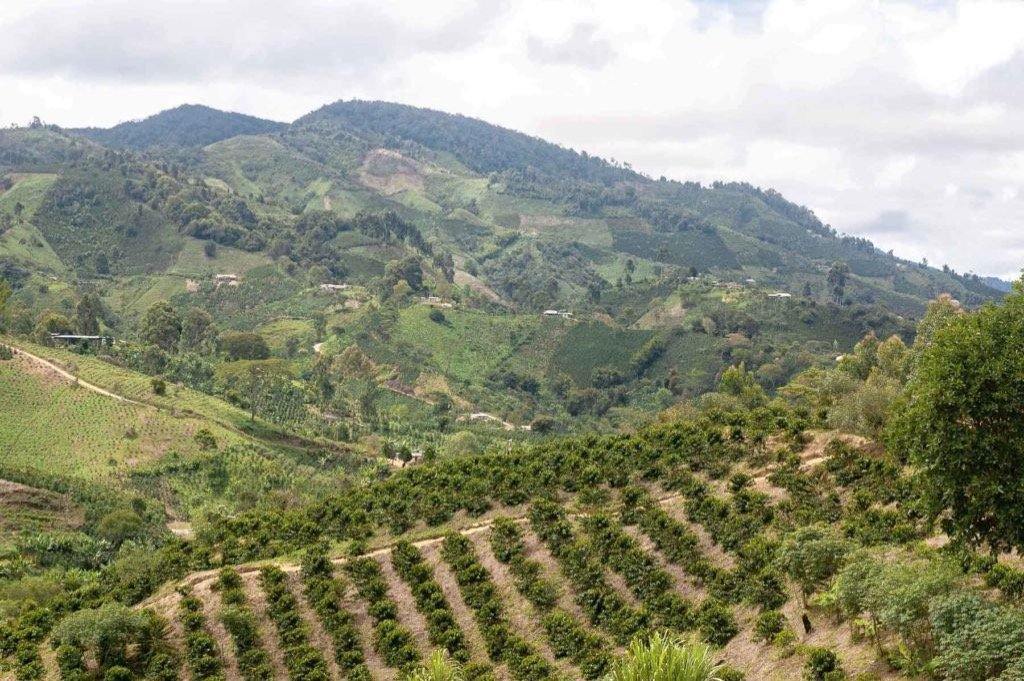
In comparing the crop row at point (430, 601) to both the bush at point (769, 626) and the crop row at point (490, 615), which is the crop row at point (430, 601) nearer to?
the crop row at point (490, 615)

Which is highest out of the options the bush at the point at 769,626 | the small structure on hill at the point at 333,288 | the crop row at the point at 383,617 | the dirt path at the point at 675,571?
the small structure on hill at the point at 333,288

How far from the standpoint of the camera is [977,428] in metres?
17.4

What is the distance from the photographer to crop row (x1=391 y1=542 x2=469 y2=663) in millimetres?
25109

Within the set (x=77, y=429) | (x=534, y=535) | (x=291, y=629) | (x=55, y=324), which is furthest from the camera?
(x=55, y=324)

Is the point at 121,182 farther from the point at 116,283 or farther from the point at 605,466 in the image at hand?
the point at 605,466

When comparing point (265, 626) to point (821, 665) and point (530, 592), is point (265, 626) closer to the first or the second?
point (530, 592)

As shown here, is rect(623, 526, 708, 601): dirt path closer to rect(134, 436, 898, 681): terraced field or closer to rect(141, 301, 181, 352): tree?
rect(134, 436, 898, 681): terraced field

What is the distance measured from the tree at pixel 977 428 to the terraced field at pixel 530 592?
416 cm

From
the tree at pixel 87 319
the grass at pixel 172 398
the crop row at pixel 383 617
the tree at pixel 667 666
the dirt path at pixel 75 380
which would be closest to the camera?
the tree at pixel 667 666

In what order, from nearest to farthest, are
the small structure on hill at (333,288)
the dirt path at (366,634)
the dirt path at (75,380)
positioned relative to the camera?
the dirt path at (366,634), the dirt path at (75,380), the small structure on hill at (333,288)

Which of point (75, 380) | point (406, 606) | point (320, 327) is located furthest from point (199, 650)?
point (320, 327)

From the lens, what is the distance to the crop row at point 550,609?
22.5 meters

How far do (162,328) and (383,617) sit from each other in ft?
273

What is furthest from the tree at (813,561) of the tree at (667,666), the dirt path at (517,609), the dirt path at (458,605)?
the dirt path at (458,605)
